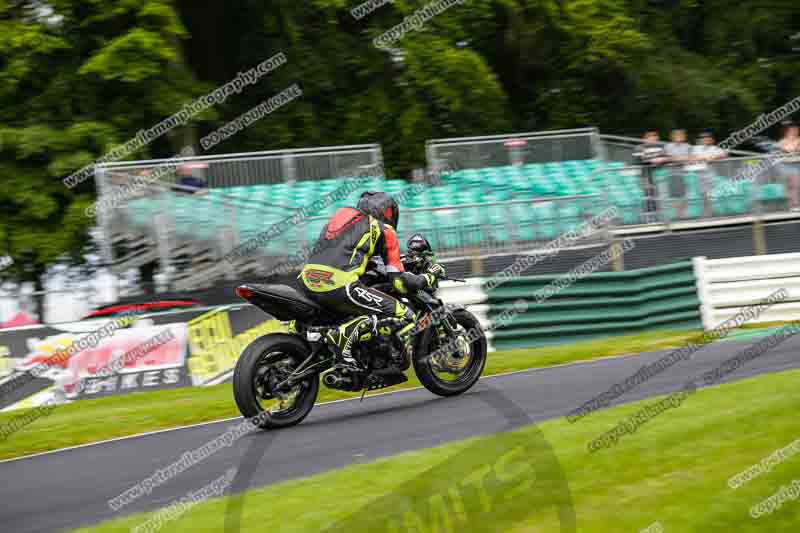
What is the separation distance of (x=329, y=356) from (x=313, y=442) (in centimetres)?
94

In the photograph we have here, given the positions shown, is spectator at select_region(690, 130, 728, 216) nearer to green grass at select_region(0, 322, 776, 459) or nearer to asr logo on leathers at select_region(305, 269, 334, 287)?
green grass at select_region(0, 322, 776, 459)

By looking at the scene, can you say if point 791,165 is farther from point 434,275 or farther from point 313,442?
point 313,442

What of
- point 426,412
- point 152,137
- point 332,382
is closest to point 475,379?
point 426,412

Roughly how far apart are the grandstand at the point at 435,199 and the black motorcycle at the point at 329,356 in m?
5.55

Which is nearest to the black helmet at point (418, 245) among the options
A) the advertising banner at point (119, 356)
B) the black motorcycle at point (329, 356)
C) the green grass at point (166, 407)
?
the black motorcycle at point (329, 356)

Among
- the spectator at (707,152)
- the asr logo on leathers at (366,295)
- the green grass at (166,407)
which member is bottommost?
the green grass at (166,407)

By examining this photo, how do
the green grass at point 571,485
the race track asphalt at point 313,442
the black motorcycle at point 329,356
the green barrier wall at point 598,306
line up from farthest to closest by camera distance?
the green barrier wall at point 598,306, the black motorcycle at point 329,356, the race track asphalt at point 313,442, the green grass at point 571,485

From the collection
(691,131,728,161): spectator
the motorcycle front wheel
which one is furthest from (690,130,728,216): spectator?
the motorcycle front wheel

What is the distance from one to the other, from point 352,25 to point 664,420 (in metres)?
15.9

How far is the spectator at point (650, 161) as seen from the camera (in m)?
16.5

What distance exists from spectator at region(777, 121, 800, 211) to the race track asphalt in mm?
6455

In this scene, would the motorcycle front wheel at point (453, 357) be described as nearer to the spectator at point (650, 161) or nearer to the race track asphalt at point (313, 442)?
the race track asphalt at point (313, 442)

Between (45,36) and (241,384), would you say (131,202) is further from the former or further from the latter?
(241,384)

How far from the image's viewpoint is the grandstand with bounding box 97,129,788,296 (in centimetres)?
1448
